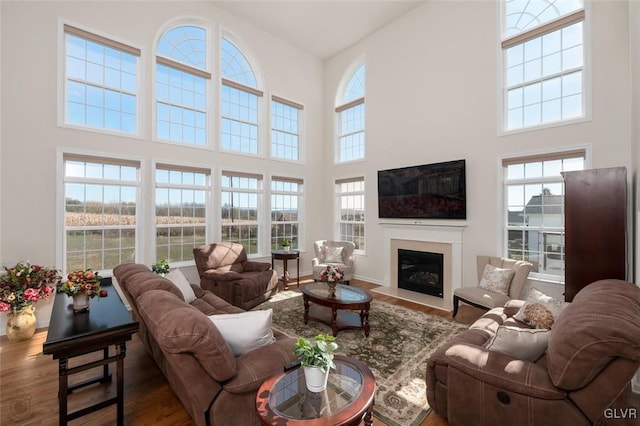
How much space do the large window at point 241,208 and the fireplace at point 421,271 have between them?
3.13 metres

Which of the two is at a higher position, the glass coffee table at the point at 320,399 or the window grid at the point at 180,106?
the window grid at the point at 180,106

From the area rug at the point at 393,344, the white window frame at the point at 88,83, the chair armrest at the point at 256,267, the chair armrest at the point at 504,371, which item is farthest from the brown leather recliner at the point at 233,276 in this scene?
the chair armrest at the point at 504,371

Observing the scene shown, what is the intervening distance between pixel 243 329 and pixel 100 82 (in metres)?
4.73

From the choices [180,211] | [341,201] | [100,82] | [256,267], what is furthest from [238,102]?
[256,267]

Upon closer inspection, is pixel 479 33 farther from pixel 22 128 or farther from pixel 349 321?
pixel 22 128

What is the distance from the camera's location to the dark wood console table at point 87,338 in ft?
5.78

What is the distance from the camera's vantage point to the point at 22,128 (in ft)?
12.1

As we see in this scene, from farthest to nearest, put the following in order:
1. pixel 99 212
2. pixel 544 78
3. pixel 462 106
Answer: pixel 462 106 → pixel 99 212 → pixel 544 78

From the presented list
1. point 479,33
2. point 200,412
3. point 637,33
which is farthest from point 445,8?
point 200,412

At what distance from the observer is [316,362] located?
4.99 ft

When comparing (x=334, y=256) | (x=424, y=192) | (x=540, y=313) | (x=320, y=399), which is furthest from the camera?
(x=334, y=256)

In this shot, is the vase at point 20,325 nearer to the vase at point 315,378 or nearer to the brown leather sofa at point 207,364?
the brown leather sofa at point 207,364

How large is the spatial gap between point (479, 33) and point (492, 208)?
295 centimetres

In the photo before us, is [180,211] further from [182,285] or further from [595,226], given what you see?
[595,226]
